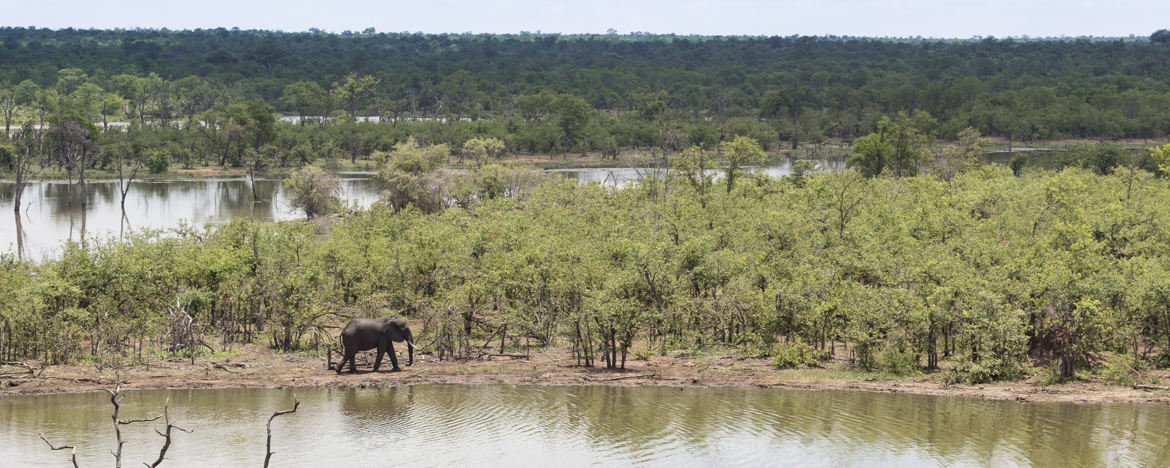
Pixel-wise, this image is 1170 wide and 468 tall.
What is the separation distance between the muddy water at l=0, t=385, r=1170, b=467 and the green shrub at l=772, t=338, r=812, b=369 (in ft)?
6.19

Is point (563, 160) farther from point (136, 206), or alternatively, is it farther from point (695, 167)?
point (695, 167)

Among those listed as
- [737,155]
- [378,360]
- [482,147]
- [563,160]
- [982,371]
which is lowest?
[378,360]

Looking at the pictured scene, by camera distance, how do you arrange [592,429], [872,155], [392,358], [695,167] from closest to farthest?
[592,429], [392,358], [695,167], [872,155]

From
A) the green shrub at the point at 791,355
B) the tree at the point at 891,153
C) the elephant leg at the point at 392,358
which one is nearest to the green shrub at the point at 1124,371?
the green shrub at the point at 791,355

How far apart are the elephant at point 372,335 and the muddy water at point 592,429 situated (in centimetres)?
140

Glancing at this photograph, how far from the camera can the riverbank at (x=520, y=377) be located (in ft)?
71.6

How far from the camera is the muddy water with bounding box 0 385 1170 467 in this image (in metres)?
18.1

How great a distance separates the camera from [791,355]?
2447cm

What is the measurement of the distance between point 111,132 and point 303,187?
5448 centimetres

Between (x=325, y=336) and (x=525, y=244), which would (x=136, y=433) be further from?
(x=525, y=244)

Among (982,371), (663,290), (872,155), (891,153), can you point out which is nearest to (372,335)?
(663,290)

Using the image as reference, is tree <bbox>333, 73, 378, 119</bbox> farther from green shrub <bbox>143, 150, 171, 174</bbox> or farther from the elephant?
the elephant

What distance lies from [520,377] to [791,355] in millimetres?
6824

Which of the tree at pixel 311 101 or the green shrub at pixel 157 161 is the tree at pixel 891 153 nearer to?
the green shrub at pixel 157 161
